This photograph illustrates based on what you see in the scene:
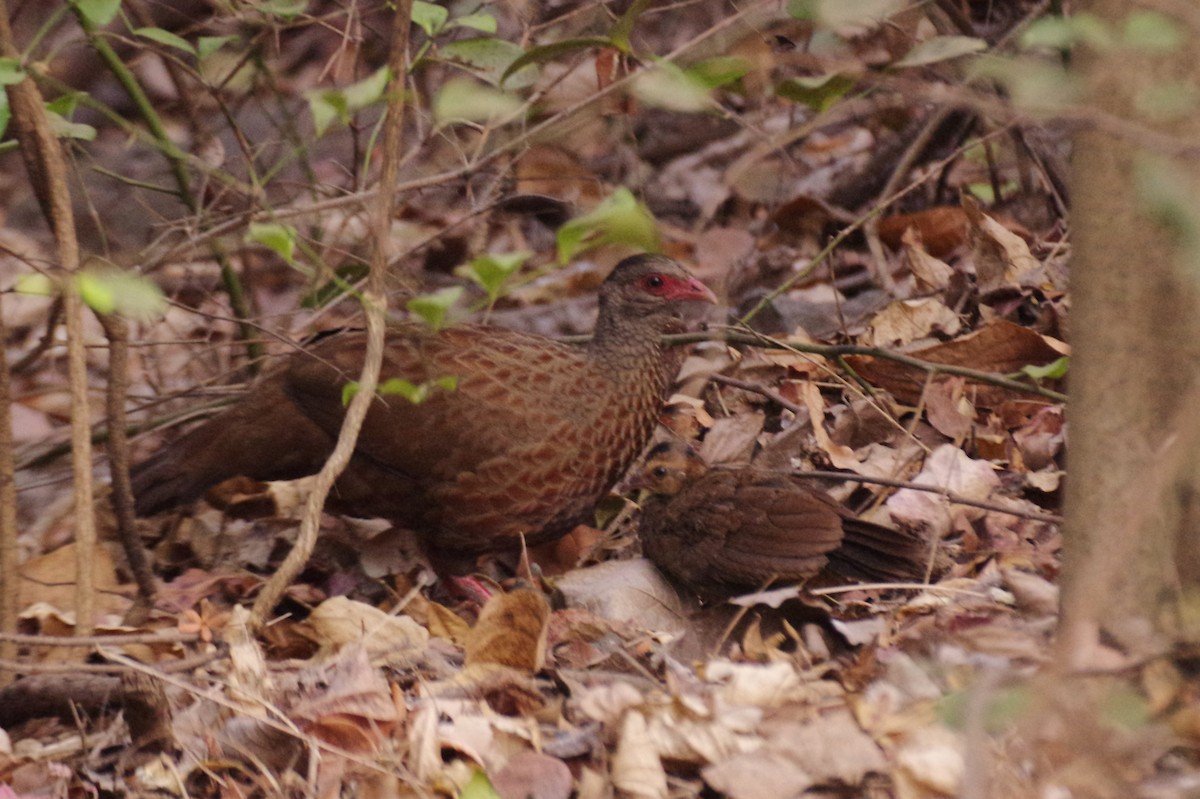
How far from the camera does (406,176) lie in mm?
5039

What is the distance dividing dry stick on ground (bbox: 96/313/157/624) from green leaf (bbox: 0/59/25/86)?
68cm

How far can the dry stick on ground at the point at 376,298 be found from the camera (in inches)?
116

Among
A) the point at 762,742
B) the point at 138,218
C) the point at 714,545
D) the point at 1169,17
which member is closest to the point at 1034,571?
the point at 714,545

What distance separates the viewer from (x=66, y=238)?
323 centimetres

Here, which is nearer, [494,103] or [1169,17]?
[1169,17]

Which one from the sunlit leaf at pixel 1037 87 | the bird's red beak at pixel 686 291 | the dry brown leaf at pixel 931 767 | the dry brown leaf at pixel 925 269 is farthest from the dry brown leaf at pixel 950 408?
the sunlit leaf at pixel 1037 87

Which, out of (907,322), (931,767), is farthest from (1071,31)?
(907,322)

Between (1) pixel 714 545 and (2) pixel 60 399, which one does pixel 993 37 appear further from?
(2) pixel 60 399

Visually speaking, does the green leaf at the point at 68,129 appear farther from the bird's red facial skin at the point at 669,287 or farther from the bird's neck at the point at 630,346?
the bird's red facial skin at the point at 669,287

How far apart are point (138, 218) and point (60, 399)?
1337 millimetres

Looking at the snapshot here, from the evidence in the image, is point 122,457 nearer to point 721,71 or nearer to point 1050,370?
point 721,71

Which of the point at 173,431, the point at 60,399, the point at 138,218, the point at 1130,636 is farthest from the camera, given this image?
the point at 138,218

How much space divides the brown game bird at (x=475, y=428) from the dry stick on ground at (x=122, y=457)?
2.63 ft

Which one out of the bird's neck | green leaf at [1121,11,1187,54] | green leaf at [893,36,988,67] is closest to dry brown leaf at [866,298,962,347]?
the bird's neck
